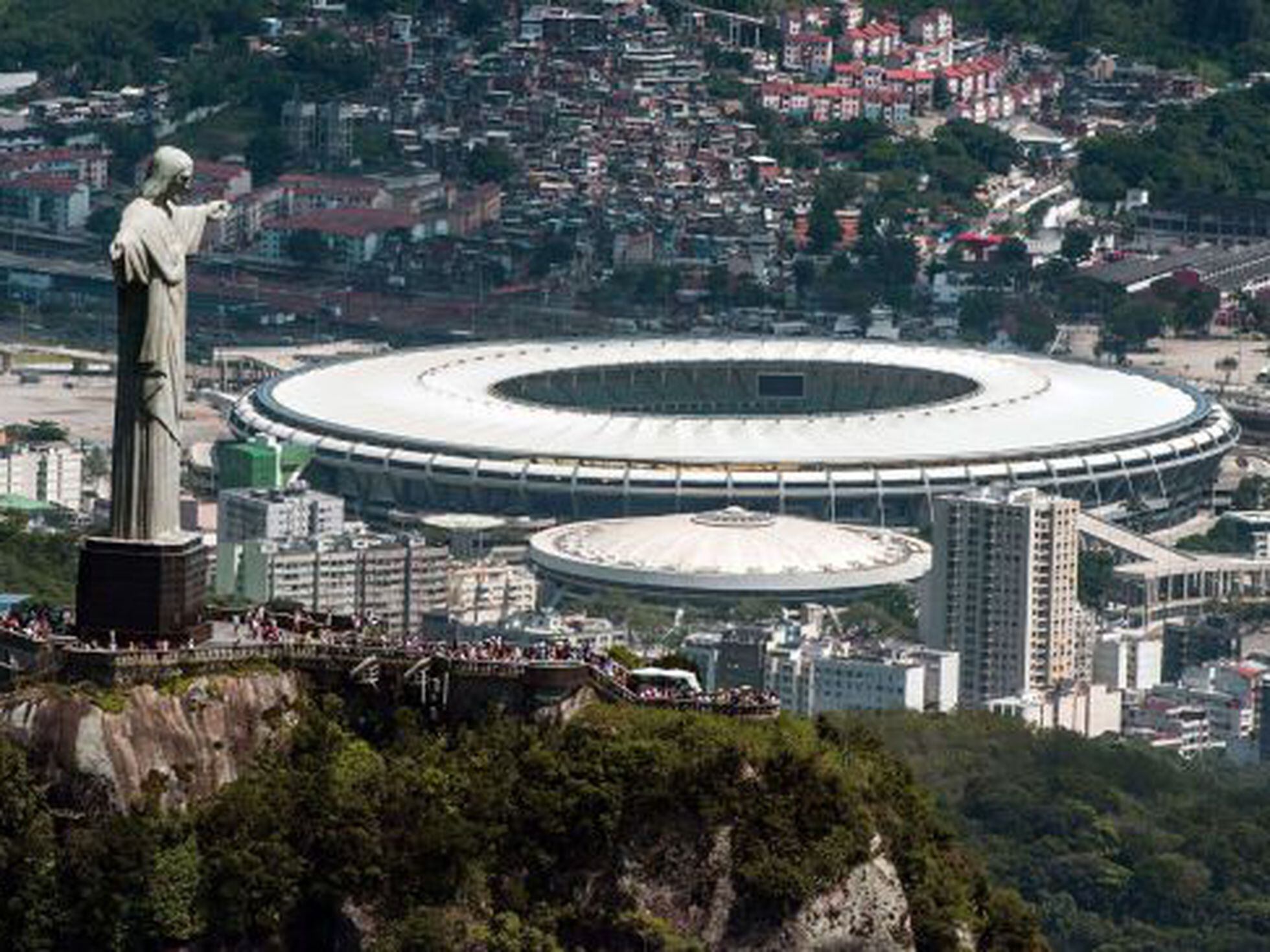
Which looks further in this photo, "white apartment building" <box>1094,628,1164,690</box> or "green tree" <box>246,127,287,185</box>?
"green tree" <box>246,127,287,185</box>

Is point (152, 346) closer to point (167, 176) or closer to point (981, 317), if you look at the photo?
point (167, 176)

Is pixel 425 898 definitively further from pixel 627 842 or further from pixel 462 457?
pixel 462 457

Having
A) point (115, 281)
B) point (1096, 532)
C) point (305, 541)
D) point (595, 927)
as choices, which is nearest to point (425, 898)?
point (595, 927)

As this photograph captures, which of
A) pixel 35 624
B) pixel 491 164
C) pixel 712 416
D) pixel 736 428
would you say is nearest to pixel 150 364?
pixel 35 624

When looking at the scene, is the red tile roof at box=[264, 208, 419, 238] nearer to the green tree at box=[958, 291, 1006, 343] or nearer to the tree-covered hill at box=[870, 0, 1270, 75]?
the green tree at box=[958, 291, 1006, 343]

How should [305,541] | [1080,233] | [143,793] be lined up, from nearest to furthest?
[143,793] → [305,541] → [1080,233]

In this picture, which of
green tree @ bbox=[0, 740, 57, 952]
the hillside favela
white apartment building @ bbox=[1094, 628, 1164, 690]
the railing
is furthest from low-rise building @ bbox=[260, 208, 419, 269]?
green tree @ bbox=[0, 740, 57, 952]

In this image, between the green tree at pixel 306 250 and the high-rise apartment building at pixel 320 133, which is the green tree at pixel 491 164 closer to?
the high-rise apartment building at pixel 320 133
